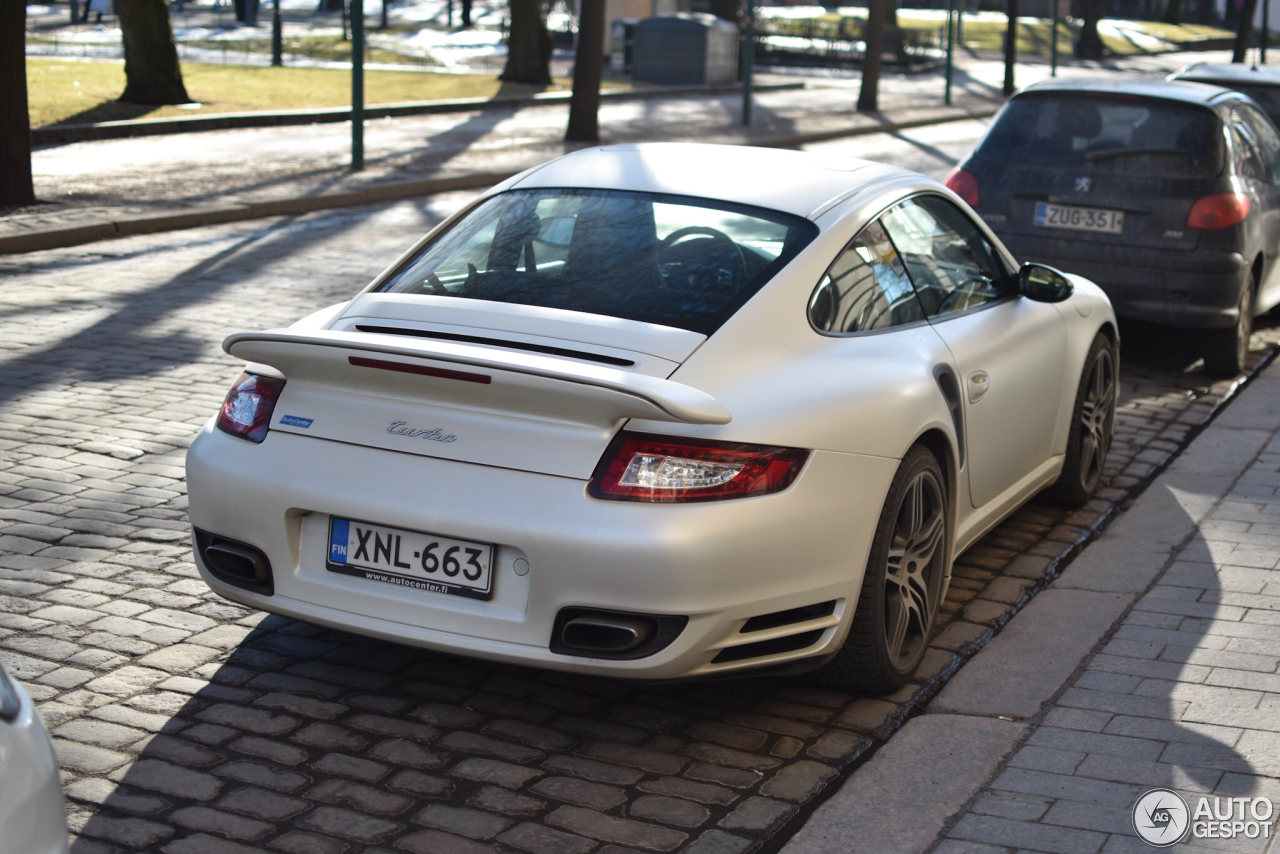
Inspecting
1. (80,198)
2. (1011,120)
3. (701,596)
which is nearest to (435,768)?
(701,596)

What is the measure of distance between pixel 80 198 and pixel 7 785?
13137 millimetres

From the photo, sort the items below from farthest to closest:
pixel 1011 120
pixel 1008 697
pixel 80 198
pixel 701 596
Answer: pixel 80 198, pixel 1011 120, pixel 1008 697, pixel 701 596

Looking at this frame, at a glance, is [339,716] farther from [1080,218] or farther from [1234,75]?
[1234,75]

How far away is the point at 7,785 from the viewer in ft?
7.21

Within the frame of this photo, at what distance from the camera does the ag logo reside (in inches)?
137

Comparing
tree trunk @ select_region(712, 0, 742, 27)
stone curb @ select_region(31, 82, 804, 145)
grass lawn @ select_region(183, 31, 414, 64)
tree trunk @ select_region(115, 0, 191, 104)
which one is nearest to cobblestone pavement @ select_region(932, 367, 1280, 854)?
stone curb @ select_region(31, 82, 804, 145)

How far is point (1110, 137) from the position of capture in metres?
8.91

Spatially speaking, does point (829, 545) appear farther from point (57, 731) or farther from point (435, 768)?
point (57, 731)

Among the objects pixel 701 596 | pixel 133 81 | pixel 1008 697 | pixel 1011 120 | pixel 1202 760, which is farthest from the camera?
pixel 133 81

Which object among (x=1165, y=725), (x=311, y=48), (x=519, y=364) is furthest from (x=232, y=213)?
(x=311, y=48)

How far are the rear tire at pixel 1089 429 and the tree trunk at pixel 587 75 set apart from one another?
15.4 meters

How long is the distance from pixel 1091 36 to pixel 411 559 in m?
58.8

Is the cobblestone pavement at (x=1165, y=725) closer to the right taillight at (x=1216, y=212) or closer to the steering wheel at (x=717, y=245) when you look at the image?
the steering wheel at (x=717, y=245)

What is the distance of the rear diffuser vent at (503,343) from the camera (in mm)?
3912
